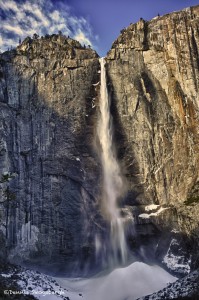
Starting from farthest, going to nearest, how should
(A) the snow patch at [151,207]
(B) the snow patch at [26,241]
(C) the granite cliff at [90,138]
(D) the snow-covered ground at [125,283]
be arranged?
(A) the snow patch at [151,207]
(C) the granite cliff at [90,138]
(B) the snow patch at [26,241]
(D) the snow-covered ground at [125,283]

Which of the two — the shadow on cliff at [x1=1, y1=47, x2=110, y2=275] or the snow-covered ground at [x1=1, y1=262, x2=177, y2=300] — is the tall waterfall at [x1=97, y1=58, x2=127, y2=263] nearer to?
the shadow on cliff at [x1=1, y1=47, x2=110, y2=275]

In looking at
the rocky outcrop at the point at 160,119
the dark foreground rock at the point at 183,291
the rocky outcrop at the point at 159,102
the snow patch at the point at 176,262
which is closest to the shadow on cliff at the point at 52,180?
the rocky outcrop at the point at 160,119

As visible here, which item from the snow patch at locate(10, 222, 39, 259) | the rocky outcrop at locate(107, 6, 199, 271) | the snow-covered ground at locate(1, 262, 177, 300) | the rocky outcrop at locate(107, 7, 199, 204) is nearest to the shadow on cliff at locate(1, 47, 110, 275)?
the snow patch at locate(10, 222, 39, 259)

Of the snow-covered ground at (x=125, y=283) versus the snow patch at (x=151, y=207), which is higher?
the snow patch at (x=151, y=207)

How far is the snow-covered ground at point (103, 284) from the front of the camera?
98.0ft

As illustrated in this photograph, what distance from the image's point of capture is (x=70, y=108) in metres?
43.8

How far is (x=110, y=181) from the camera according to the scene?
4322 centimetres

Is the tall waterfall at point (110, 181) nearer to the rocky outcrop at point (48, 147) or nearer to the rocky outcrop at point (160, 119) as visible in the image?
the rocky outcrop at point (160, 119)

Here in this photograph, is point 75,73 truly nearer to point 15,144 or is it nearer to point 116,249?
point 15,144

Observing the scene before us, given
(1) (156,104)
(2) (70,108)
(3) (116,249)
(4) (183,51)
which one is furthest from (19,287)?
(4) (183,51)

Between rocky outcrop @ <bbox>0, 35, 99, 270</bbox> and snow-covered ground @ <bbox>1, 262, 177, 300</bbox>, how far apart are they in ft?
18.7

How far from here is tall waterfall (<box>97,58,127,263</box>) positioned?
132ft

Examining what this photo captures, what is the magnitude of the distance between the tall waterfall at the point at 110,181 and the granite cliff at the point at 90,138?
0.71 m

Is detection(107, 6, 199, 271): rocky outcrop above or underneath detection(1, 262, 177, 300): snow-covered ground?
above
